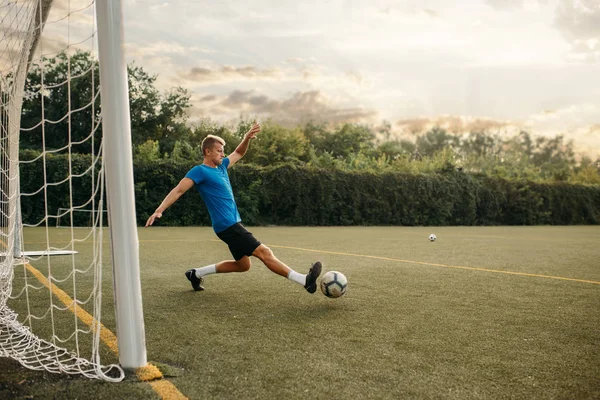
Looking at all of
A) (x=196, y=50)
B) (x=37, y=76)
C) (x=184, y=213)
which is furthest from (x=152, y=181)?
(x=37, y=76)

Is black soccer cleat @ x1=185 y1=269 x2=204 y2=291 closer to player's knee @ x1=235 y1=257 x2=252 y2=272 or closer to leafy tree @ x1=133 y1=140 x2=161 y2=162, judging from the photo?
player's knee @ x1=235 y1=257 x2=252 y2=272

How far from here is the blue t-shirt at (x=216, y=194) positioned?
18.6 ft

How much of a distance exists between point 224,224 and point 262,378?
272 centimetres

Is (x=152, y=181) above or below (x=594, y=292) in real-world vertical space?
above

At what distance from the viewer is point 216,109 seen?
3972 cm

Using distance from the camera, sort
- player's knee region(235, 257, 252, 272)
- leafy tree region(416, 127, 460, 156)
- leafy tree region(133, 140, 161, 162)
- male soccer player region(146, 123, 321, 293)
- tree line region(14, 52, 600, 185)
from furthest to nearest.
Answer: leafy tree region(416, 127, 460, 156) < tree line region(14, 52, 600, 185) < leafy tree region(133, 140, 161, 162) < player's knee region(235, 257, 252, 272) < male soccer player region(146, 123, 321, 293)

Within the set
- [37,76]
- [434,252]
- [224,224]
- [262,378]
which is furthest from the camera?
[37,76]

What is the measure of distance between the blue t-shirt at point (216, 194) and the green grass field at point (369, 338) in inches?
32.5

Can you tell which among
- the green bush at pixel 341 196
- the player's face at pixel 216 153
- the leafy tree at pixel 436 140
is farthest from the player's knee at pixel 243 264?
the leafy tree at pixel 436 140

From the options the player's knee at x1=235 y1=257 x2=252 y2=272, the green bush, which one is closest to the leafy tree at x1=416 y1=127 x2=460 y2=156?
the green bush

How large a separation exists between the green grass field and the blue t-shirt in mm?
826

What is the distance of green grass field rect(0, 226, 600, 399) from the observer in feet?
9.93

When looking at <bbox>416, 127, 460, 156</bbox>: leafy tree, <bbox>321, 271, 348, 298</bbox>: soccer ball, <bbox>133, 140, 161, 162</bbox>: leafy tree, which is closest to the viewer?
<bbox>321, 271, 348, 298</bbox>: soccer ball

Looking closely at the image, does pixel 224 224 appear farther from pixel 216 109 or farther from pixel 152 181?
pixel 216 109
